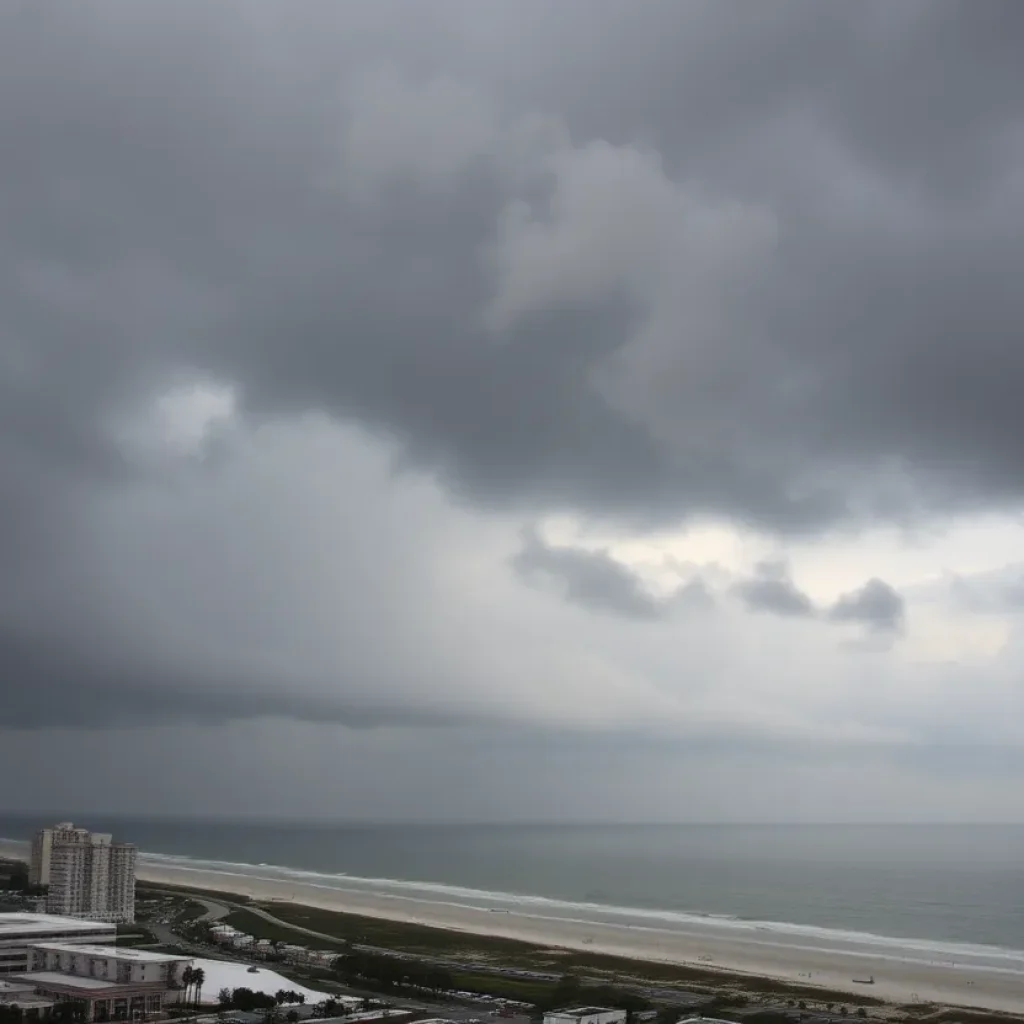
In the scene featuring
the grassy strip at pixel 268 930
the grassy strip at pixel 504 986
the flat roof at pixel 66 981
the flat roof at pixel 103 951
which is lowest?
the grassy strip at pixel 268 930

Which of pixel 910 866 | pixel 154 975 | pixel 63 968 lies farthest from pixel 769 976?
pixel 910 866

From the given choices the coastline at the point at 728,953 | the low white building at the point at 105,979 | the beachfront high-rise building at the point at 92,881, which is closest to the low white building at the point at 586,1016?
the coastline at the point at 728,953

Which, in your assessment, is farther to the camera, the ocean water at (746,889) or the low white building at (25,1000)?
the ocean water at (746,889)

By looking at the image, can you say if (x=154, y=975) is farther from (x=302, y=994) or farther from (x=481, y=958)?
(x=481, y=958)

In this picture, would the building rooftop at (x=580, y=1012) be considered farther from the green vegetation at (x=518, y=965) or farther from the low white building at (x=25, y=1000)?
the low white building at (x=25, y=1000)

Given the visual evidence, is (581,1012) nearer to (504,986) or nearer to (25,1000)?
(504,986)
